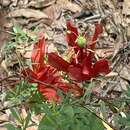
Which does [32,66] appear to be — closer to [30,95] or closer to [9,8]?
[30,95]

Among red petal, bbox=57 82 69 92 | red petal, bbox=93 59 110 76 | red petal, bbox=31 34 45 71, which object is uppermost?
red petal, bbox=31 34 45 71

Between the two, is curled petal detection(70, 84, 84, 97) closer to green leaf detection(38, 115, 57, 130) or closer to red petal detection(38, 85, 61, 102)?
red petal detection(38, 85, 61, 102)

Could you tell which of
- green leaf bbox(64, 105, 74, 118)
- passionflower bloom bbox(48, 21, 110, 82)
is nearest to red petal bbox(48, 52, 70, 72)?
passionflower bloom bbox(48, 21, 110, 82)

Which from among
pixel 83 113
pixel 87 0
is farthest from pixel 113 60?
pixel 83 113

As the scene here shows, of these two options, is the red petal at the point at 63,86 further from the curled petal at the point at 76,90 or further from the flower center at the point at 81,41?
the flower center at the point at 81,41

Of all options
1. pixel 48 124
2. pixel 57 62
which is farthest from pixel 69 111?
pixel 57 62

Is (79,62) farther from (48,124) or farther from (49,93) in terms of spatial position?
(48,124)
